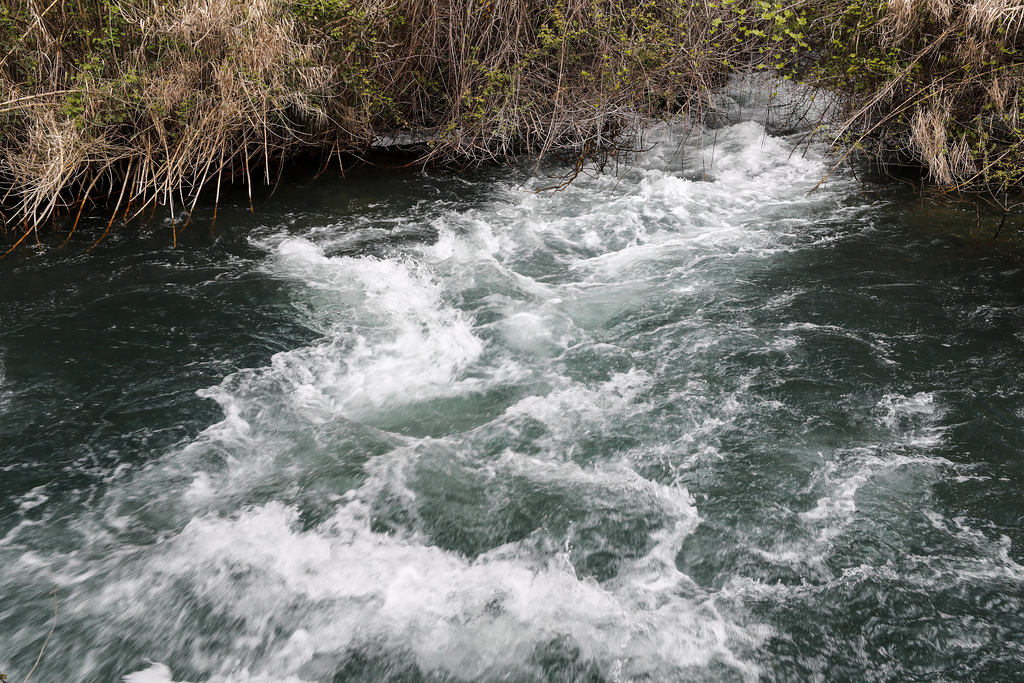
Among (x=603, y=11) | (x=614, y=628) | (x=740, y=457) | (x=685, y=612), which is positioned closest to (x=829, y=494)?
(x=740, y=457)

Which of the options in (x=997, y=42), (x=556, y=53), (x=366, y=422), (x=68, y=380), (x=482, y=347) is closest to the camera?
(x=366, y=422)

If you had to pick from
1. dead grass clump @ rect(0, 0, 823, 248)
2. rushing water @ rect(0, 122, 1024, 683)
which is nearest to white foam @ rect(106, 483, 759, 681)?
rushing water @ rect(0, 122, 1024, 683)

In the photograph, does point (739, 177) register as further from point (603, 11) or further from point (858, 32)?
point (603, 11)

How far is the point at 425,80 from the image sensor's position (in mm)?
6648

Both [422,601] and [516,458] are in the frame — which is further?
[516,458]

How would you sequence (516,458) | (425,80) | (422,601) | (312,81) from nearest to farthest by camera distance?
(422,601) < (516,458) < (312,81) < (425,80)

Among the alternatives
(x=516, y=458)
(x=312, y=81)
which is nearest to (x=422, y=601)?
(x=516, y=458)

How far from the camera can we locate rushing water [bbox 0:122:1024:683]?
235 centimetres

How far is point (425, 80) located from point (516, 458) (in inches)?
185

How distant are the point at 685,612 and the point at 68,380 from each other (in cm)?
325

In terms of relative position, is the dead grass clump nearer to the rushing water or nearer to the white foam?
the rushing water

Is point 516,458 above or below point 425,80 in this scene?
below

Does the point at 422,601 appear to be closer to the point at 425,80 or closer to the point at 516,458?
the point at 516,458

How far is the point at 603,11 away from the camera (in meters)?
6.05
